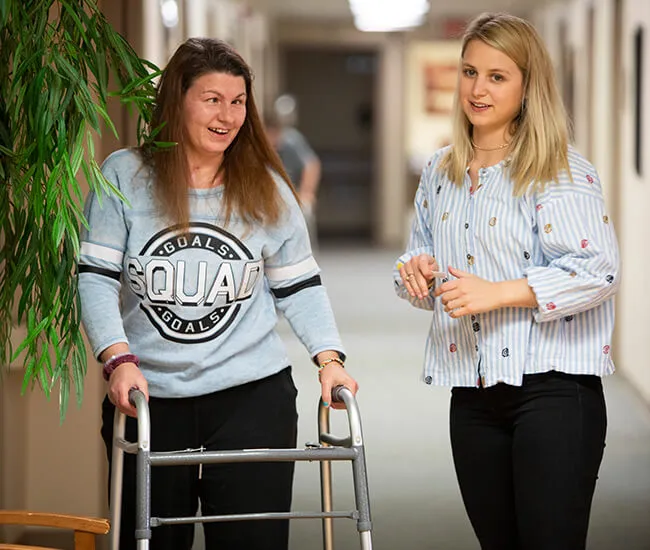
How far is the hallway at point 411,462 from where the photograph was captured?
4.81 meters

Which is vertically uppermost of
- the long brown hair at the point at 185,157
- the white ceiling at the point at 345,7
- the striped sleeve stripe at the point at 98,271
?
the white ceiling at the point at 345,7

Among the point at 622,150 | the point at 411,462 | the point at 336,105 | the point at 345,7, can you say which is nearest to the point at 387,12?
the point at 345,7

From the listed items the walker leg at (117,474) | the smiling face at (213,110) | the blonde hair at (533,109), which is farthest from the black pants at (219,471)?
the blonde hair at (533,109)

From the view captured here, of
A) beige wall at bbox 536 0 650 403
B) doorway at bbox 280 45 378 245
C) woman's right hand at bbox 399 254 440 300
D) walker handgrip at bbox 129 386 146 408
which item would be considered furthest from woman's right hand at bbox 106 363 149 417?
doorway at bbox 280 45 378 245

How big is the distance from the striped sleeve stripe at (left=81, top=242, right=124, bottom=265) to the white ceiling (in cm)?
1180

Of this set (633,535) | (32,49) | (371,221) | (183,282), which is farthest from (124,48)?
(371,221)

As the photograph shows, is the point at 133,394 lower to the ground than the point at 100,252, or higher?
lower

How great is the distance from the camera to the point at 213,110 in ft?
8.82

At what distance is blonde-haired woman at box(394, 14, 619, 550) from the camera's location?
265 centimetres

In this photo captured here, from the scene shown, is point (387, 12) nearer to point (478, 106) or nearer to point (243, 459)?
point (478, 106)

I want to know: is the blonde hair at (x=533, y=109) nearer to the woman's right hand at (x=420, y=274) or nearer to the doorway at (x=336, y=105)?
the woman's right hand at (x=420, y=274)

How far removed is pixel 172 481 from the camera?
8.98 ft

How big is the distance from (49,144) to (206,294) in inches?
19.2

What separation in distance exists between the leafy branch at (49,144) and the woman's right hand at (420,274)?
2.22 ft
